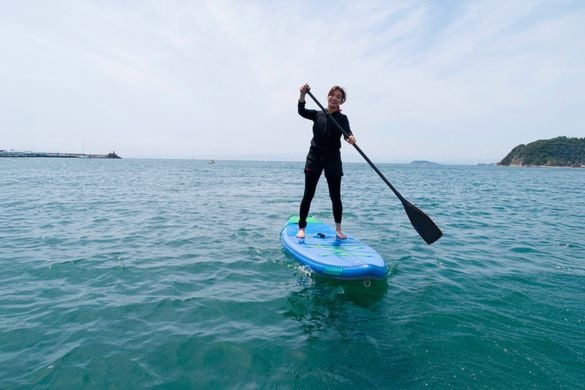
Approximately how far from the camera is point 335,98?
642 centimetres

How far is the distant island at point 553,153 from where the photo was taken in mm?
136875

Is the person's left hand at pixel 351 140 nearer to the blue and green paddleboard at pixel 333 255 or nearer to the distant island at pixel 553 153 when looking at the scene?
the blue and green paddleboard at pixel 333 255

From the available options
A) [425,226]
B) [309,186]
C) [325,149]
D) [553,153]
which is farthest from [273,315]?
[553,153]

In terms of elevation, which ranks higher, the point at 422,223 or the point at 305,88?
the point at 305,88

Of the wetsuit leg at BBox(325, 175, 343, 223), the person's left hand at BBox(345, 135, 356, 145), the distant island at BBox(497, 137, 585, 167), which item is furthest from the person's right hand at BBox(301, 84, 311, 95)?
the distant island at BBox(497, 137, 585, 167)

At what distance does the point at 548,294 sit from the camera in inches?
216

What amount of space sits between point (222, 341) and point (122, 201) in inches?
555

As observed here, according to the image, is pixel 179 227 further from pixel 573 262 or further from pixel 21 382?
pixel 573 262

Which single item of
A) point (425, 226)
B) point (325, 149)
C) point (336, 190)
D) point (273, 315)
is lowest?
point (273, 315)

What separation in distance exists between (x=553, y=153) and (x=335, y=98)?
17344 centimetres

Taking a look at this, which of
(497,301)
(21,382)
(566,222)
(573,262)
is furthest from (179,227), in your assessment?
(566,222)

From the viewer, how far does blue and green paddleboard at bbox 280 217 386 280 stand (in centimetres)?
552

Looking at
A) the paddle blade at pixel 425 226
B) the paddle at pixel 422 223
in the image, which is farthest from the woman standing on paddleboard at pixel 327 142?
the paddle blade at pixel 425 226

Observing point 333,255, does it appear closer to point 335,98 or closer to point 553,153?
point 335,98
